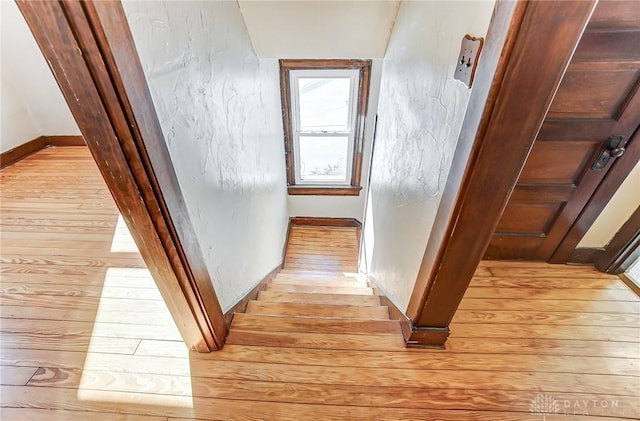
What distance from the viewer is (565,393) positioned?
1140mm

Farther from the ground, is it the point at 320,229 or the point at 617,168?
the point at 617,168

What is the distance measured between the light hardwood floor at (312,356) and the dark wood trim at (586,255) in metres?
0.05

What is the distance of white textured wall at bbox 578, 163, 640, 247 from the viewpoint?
1.45m

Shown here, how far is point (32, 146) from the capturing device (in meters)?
2.89

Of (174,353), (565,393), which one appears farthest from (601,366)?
(174,353)

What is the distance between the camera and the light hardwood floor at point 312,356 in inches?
43.0

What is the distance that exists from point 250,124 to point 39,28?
3.97 feet

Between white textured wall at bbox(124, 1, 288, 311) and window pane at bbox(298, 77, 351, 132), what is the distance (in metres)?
0.91

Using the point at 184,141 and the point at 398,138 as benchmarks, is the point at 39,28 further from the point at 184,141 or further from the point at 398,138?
the point at 398,138

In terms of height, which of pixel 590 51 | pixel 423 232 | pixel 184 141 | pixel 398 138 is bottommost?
pixel 423 232

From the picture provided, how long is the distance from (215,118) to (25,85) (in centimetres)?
290

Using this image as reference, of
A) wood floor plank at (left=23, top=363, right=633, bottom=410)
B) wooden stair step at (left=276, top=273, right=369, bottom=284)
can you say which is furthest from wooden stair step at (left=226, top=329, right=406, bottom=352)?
wooden stair step at (left=276, top=273, right=369, bottom=284)

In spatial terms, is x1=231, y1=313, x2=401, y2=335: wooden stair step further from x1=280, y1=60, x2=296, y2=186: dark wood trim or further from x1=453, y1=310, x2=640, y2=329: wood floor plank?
x1=280, y1=60, x2=296, y2=186: dark wood trim

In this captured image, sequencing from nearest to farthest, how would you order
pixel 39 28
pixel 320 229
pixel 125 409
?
pixel 39 28 < pixel 125 409 < pixel 320 229
